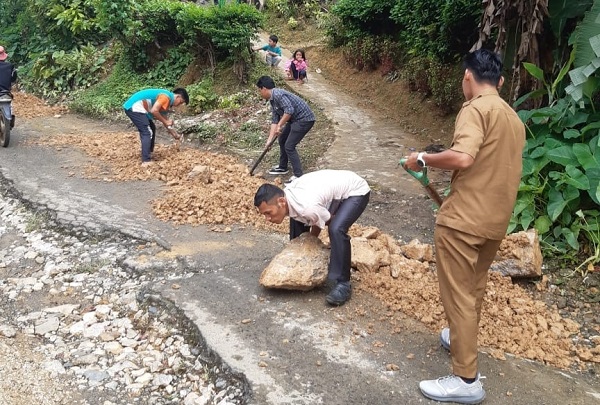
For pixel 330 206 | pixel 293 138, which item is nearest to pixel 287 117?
pixel 293 138

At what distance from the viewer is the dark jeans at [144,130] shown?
6988 millimetres

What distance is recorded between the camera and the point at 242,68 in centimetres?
1073

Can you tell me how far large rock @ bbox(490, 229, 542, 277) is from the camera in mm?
4230

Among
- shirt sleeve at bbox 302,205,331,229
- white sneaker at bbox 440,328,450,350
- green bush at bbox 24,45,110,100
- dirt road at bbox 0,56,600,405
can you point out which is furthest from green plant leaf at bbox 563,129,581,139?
green bush at bbox 24,45,110,100

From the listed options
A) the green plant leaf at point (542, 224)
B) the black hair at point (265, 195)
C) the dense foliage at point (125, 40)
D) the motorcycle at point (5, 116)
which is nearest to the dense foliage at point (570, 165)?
the green plant leaf at point (542, 224)

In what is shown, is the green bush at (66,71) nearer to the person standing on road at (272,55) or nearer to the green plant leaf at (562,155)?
the person standing on road at (272,55)

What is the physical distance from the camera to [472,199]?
262 centimetres

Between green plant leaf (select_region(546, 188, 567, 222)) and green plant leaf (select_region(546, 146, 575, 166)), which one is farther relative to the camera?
green plant leaf (select_region(546, 146, 575, 166))

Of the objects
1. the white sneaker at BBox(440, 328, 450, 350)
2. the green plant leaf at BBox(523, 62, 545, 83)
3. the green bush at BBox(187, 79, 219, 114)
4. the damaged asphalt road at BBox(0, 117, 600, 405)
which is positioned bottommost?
the damaged asphalt road at BBox(0, 117, 600, 405)

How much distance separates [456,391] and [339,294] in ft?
3.64

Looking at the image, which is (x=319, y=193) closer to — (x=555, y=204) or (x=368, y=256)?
(x=368, y=256)

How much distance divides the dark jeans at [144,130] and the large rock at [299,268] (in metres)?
3.94

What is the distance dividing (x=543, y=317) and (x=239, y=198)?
10.8ft

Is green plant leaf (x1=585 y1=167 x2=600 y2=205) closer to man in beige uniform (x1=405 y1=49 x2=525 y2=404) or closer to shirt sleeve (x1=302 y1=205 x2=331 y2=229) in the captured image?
man in beige uniform (x1=405 y1=49 x2=525 y2=404)
